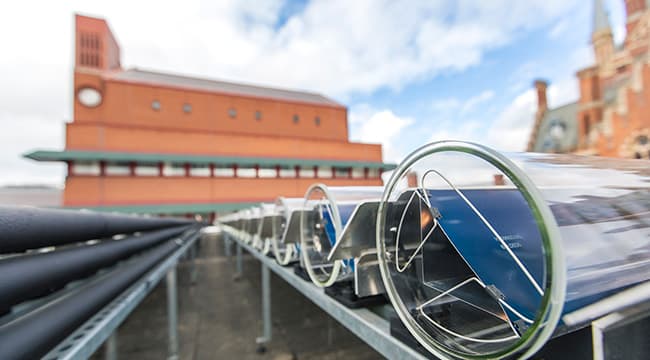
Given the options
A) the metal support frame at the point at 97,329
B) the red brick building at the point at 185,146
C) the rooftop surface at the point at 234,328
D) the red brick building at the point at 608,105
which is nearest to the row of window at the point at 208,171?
the red brick building at the point at 185,146

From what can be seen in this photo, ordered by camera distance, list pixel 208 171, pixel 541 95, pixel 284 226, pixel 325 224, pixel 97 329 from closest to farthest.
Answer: pixel 97 329, pixel 325 224, pixel 284 226, pixel 208 171, pixel 541 95

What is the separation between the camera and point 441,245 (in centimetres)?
109

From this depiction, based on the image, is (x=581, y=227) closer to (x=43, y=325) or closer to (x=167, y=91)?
(x=43, y=325)

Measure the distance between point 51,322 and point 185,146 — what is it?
14.0 metres

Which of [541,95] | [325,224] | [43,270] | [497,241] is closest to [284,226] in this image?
[325,224]

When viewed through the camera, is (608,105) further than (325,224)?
Yes

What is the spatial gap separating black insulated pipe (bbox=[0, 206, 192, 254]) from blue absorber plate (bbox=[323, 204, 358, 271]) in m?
1.38

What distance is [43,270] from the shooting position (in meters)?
1.27

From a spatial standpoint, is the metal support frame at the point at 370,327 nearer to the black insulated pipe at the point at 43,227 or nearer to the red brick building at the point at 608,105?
the black insulated pipe at the point at 43,227

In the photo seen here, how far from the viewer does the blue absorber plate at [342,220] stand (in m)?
1.75

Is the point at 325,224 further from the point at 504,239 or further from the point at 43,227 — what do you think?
the point at 43,227

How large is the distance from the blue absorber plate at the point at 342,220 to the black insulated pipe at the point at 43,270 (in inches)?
53.6

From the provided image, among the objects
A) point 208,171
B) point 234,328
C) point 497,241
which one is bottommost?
point 234,328

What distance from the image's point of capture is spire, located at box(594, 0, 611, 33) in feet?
67.3
